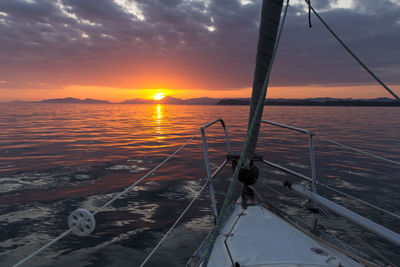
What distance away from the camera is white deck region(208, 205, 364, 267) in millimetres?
3258

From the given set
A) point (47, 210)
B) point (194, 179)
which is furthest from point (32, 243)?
point (194, 179)

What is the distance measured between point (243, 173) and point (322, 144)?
19372 millimetres

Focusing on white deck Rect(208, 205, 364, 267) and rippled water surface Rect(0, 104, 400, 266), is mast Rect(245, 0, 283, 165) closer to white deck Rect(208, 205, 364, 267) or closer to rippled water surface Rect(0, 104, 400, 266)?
white deck Rect(208, 205, 364, 267)

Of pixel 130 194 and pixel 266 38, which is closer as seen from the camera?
pixel 266 38

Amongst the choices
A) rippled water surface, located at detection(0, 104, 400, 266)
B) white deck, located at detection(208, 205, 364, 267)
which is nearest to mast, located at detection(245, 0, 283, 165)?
white deck, located at detection(208, 205, 364, 267)

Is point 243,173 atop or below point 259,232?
atop

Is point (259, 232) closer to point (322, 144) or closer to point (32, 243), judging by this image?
point (32, 243)

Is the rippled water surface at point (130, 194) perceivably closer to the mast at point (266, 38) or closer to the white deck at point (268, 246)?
the white deck at point (268, 246)

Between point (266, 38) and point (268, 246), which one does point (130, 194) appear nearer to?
point (268, 246)

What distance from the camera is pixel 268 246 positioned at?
12.0 ft

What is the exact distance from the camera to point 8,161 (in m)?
14.1

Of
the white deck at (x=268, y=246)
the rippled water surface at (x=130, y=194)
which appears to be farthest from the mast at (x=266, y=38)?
the rippled water surface at (x=130, y=194)

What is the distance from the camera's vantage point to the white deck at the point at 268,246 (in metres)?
3.26

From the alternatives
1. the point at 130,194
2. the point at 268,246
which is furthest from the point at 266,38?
the point at 130,194
